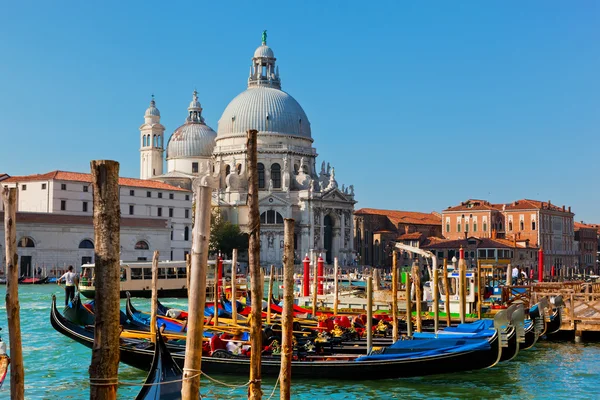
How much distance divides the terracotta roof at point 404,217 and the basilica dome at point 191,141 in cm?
1123

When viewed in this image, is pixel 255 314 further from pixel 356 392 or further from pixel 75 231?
pixel 75 231

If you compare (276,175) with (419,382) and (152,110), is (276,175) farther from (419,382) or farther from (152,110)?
(419,382)

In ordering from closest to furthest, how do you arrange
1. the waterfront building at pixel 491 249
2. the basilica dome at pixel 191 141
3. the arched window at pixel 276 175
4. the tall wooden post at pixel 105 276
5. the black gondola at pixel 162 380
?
the tall wooden post at pixel 105 276 → the black gondola at pixel 162 380 → the waterfront building at pixel 491 249 → the arched window at pixel 276 175 → the basilica dome at pixel 191 141

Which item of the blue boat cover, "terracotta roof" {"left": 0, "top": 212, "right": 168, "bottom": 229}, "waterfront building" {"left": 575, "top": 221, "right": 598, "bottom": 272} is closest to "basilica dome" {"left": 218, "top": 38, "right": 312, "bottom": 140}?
"terracotta roof" {"left": 0, "top": 212, "right": 168, "bottom": 229}

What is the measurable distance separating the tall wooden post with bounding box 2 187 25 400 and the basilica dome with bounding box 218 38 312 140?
43.0m

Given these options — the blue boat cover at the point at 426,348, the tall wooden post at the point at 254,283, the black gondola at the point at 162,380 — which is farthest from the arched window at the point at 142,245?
the tall wooden post at the point at 254,283

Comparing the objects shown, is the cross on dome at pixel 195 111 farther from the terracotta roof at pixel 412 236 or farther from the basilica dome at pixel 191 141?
the terracotta roof at pixel 412 236

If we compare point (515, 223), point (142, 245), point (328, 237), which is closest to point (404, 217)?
point (515, 223)

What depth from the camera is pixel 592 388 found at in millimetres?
10406

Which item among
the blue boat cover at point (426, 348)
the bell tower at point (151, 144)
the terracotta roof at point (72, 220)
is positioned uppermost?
the bell tower at point (151, 144)

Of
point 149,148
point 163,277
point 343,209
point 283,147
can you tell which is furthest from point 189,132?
point 163,277

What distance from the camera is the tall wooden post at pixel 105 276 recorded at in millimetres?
4441

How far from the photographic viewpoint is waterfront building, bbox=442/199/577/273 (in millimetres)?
53500

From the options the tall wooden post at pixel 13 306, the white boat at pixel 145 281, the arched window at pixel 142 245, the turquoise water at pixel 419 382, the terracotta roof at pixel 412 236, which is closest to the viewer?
the tall wooden post at pixel 13 306
